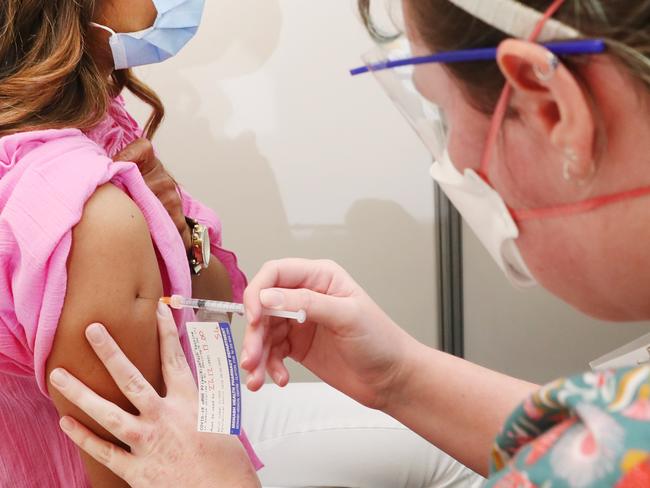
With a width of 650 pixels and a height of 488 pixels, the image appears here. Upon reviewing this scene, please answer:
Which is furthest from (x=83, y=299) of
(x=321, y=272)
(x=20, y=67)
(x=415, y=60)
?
(x=415, y=60)

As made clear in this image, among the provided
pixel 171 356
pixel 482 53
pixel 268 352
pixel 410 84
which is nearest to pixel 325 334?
pixel 268 352

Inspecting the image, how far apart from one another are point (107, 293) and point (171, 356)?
0.13 m

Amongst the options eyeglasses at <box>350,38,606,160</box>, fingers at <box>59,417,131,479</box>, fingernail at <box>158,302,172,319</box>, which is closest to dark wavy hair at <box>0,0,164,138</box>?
fingernail at <box>158,302,172,319</box>

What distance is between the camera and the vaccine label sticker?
35.3 inches

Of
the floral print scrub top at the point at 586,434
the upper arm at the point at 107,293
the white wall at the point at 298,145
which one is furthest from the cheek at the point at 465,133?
the white wall at the point at 298,145

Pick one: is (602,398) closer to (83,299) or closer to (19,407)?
(83,299)

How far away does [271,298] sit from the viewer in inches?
35.1

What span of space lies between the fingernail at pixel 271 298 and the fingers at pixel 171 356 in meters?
0.19

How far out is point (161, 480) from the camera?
92 cm

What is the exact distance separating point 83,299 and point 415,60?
1.75 feet

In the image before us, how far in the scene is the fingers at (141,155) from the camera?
3.96ft

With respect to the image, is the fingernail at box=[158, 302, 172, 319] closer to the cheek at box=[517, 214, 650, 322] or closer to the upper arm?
the upper arm

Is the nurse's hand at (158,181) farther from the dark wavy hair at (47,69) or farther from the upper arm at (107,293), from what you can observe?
the upper arm at (107,293)

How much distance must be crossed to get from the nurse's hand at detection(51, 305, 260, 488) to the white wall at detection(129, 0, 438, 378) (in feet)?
3.65
